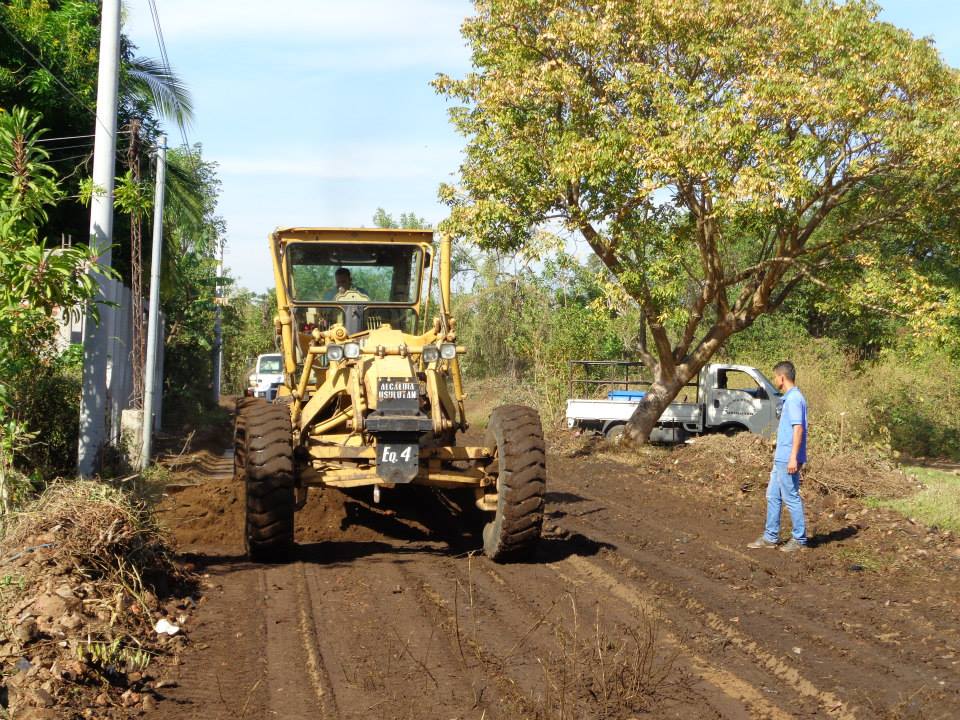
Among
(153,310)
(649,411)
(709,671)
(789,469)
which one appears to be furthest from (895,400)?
(709,671)

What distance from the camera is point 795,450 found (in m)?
10.6

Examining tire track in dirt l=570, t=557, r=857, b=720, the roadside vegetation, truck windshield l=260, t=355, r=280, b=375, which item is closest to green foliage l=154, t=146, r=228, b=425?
the roadside vegetation

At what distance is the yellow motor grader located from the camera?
904cm

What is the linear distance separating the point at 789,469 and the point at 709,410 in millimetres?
11711

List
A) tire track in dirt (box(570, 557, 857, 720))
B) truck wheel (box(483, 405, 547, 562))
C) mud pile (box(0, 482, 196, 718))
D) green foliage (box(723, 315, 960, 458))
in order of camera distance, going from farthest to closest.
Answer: green foliage (box(723, 315, 960, 458)) → truck wheel (box(483, 405, 547, 562)) → tire track in dirt (box(570, 557, 857, 720)) → mud pile (box(0, 482, 196, 718))

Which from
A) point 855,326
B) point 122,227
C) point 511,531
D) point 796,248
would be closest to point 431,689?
Answer: point 511,531

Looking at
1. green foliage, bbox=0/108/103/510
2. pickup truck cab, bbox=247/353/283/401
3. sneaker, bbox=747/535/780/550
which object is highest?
green foliage, bbox=0/108/103/510

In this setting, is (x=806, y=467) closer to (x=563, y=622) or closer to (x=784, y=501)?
(x=784, y=501)

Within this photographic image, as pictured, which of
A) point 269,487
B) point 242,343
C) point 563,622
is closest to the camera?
point 563,622

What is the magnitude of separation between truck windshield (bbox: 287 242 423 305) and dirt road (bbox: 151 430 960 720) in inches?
92.1

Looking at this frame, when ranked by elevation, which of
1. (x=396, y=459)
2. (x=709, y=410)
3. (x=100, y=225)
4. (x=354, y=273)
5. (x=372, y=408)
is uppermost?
(x=100, y=225)

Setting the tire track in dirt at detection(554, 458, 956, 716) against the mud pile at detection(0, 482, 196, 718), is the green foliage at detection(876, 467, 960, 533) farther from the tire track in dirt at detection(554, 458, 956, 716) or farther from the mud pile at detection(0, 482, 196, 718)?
the mud pile at detection(0, 482, 196, 718)

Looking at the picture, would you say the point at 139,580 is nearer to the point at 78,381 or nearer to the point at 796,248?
the point at 78,381

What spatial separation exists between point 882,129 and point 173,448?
14.1 meters
